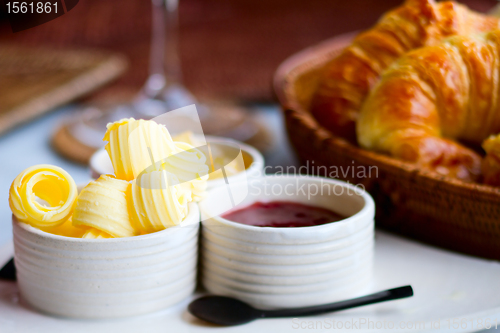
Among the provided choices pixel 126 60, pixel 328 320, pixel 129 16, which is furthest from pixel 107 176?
pixel 129 16

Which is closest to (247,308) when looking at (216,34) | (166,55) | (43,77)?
(166,55)

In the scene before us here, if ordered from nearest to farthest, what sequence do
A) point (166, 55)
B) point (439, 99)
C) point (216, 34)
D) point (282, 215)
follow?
point (282, 215) < point (439, 99) < point (166, 55) < point (216, 34)

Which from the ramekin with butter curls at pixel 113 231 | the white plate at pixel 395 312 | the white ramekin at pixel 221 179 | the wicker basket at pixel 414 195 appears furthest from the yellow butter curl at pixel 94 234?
the wicker basket at pixel 414 195

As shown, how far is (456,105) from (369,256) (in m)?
0.37

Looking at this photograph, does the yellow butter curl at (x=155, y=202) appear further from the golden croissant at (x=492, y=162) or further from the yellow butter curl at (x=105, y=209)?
the golden croissant at (x=492, y=162)

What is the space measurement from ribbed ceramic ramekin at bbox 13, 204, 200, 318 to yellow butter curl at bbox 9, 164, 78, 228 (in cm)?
2

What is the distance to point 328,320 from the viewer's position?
635 mm

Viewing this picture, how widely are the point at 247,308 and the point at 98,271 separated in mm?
189

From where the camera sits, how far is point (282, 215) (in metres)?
0.75

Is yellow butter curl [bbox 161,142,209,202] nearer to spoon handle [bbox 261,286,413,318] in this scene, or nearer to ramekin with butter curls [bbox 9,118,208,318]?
ramekin with butter curls [bbox 9,118,208,318]

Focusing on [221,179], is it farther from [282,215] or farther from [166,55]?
[166,55]

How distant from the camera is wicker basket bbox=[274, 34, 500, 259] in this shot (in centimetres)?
77

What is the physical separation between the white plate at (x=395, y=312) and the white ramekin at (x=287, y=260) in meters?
0.03

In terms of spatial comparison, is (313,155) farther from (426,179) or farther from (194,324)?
(194,324)
